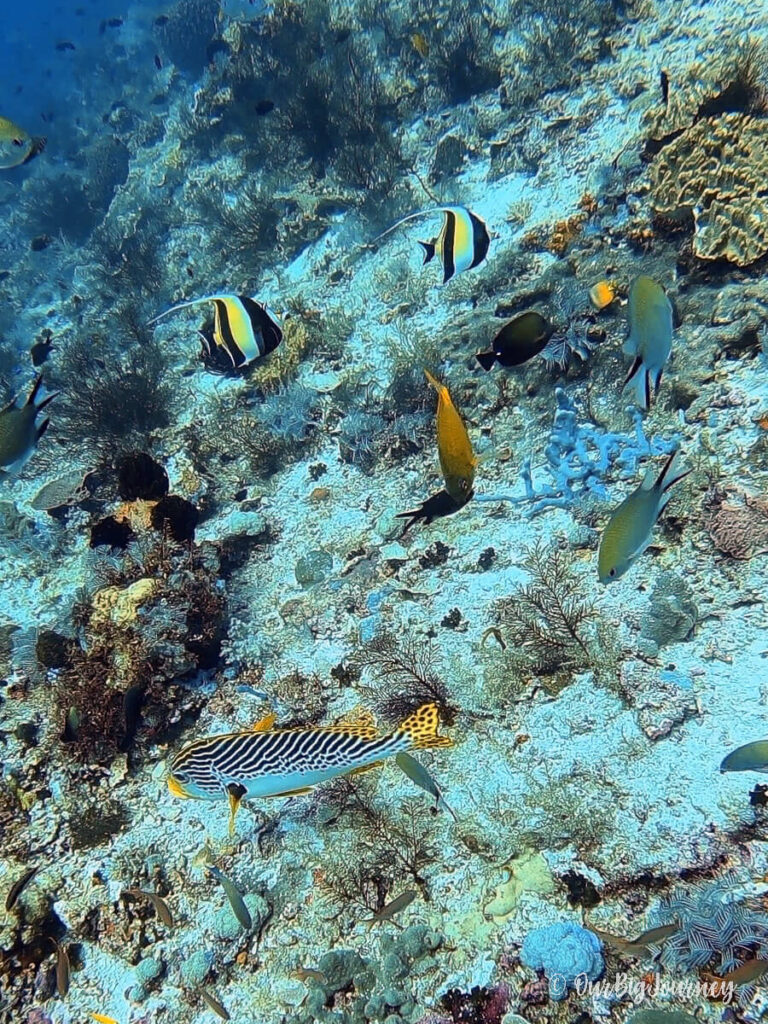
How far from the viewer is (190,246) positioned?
12.1 metres

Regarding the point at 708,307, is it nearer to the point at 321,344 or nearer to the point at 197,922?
the point at 321,344

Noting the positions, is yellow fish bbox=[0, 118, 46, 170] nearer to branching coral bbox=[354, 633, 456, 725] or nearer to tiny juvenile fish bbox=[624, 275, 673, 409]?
branching coral bbox=[354, 633, 456, 725]

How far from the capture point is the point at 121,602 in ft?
16.1

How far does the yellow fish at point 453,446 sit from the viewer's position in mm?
2438

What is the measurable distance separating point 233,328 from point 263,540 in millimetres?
3022

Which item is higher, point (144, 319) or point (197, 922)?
point (144, 319)

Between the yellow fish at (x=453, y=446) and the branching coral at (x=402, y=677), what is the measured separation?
78.2 inches

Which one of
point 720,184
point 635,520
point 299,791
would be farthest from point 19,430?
point 720,184

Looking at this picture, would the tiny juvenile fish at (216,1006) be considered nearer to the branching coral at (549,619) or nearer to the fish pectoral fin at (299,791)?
the fish pectoral fin at (299,791)

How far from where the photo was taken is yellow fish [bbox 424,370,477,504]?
8.00ft

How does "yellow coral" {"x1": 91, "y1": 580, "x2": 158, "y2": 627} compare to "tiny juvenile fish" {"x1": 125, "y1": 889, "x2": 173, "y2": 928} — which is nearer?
"tiny juvenile fish" {"x1": 125, "y1": 889, "x2": 173, "y2": 928}

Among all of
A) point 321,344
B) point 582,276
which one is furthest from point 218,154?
point 582,276

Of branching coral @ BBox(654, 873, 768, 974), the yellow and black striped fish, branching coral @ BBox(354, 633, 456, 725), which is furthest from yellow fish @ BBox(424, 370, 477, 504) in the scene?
branching coral @ BBox(654, 873, 768, 974)

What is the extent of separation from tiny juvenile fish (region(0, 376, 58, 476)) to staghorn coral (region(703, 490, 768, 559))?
4.77m
